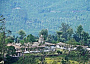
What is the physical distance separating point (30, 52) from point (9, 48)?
25.5ft

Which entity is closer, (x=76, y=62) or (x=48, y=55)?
(x=76, y=62)

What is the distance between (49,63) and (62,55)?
10.2 metres

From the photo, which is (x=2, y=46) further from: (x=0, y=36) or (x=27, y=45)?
(x=27, y=45)

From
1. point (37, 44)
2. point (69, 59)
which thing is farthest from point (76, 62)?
point (37, 44)

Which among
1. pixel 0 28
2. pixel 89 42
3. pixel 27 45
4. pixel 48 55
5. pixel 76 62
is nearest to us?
pixel 0 28

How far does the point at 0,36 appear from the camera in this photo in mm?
63500

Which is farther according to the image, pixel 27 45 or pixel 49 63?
pixel 27 45

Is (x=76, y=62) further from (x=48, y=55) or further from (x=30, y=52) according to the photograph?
(x=30, y=52)

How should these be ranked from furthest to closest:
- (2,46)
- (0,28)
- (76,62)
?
(76,62) < (2,46) < (0,28)

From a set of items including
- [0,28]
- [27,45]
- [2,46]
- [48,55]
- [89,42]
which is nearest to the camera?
[0,28]

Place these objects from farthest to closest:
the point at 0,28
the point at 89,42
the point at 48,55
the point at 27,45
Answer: the point at 89,42
the point at 27,45
the point at 48,55
the point at 0,28

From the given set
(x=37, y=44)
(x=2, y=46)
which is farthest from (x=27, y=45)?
(x=2, y=46)

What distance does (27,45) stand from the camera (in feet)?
268

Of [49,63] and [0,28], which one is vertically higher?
[0,28]
